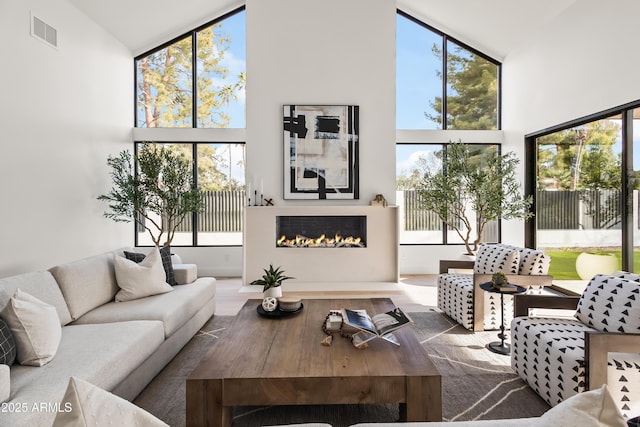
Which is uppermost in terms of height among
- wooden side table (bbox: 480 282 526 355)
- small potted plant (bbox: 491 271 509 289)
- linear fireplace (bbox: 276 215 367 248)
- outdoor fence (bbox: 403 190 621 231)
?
outdoor fence (bbox: 403 190 621 231)

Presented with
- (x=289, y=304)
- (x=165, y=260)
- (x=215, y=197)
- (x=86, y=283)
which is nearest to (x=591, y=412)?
(x=289, y=304)

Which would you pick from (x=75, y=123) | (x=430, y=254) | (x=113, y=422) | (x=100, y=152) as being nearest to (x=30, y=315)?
(x=113, y=422)

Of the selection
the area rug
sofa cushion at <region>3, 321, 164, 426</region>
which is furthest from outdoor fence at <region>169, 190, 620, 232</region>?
sofa cushion at <region>3, 321, 164, 426</region>

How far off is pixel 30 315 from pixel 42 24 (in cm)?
364

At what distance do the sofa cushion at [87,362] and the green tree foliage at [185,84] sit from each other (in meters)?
Result: 4.32

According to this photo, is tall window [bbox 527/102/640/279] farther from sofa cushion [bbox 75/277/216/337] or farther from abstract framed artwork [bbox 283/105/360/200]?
sofa cushion [bbox 75/277/216/337]

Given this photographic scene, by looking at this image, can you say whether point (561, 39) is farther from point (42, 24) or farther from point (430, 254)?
point (42, 24)

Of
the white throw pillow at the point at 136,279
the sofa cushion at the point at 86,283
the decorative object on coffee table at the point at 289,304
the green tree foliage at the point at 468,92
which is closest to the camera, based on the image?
the sofa cushion at the point at 86,283

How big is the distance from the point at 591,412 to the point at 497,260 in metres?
2.99

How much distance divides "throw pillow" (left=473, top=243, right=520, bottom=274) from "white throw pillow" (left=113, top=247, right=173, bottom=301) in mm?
A: 3309

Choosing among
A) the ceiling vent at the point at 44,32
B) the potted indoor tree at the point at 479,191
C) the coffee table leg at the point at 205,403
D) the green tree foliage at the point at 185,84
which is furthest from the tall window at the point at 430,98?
the ceiling vent at the point at 44,32

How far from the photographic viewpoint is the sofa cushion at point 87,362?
1.56m

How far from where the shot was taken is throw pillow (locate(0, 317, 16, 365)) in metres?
1.72

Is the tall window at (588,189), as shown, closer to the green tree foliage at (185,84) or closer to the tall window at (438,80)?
the tall window at (438,80)
